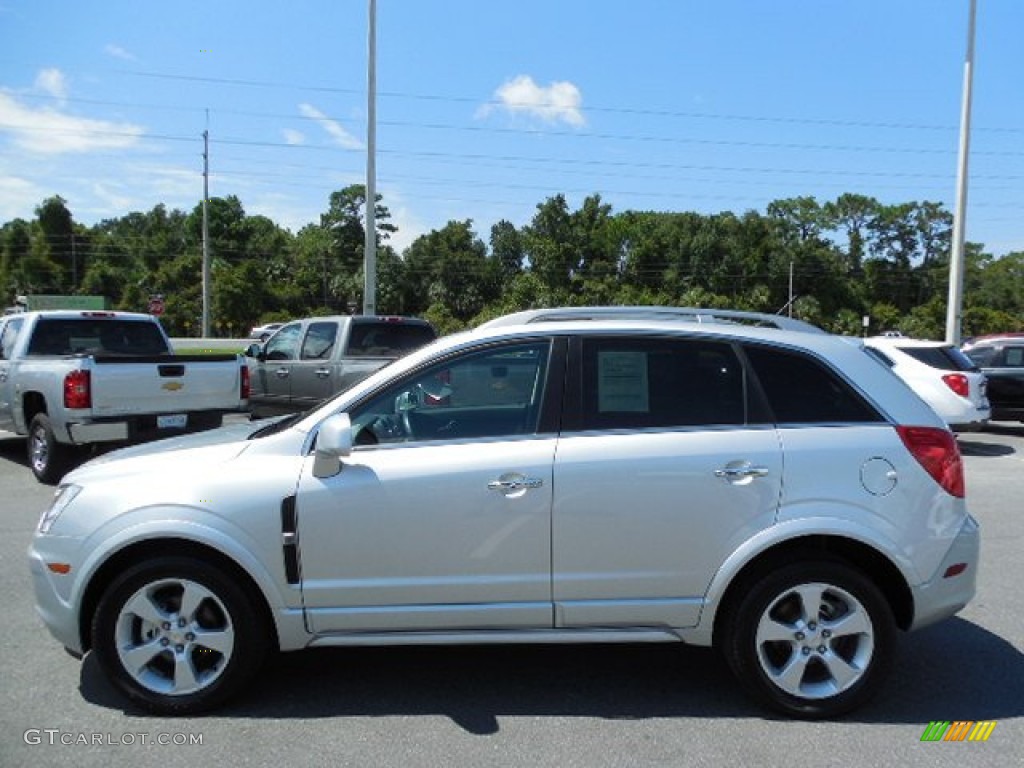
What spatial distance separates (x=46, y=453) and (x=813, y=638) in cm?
826

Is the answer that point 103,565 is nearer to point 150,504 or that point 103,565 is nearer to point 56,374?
point 150,504

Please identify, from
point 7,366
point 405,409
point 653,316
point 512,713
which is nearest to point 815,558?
point 653,316

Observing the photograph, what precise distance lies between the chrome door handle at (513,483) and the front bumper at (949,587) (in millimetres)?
1764

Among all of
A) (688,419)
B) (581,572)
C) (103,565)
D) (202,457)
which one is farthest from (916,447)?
(103,565)

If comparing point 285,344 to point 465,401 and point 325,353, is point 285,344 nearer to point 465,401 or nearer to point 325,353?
point 325,353

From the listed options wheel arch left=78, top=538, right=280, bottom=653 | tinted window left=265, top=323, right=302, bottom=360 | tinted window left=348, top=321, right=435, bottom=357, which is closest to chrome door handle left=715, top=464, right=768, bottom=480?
wheel arch left=78, top=538, right=280, bottom=653

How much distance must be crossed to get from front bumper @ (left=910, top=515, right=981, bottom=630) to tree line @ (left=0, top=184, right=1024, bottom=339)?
52.4 meters

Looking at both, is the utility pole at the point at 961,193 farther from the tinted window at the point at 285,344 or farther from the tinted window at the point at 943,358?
the tinted window at the point at 285,344

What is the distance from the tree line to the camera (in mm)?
66875

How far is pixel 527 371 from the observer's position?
391cm

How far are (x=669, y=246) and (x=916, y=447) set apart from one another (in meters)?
77.2

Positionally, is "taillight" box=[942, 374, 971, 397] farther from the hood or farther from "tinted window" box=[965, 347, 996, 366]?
the hood

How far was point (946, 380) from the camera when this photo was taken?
1192cm

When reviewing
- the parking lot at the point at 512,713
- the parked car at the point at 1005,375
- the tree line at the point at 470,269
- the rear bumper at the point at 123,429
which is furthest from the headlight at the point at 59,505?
the tree line at the point at 470,269
